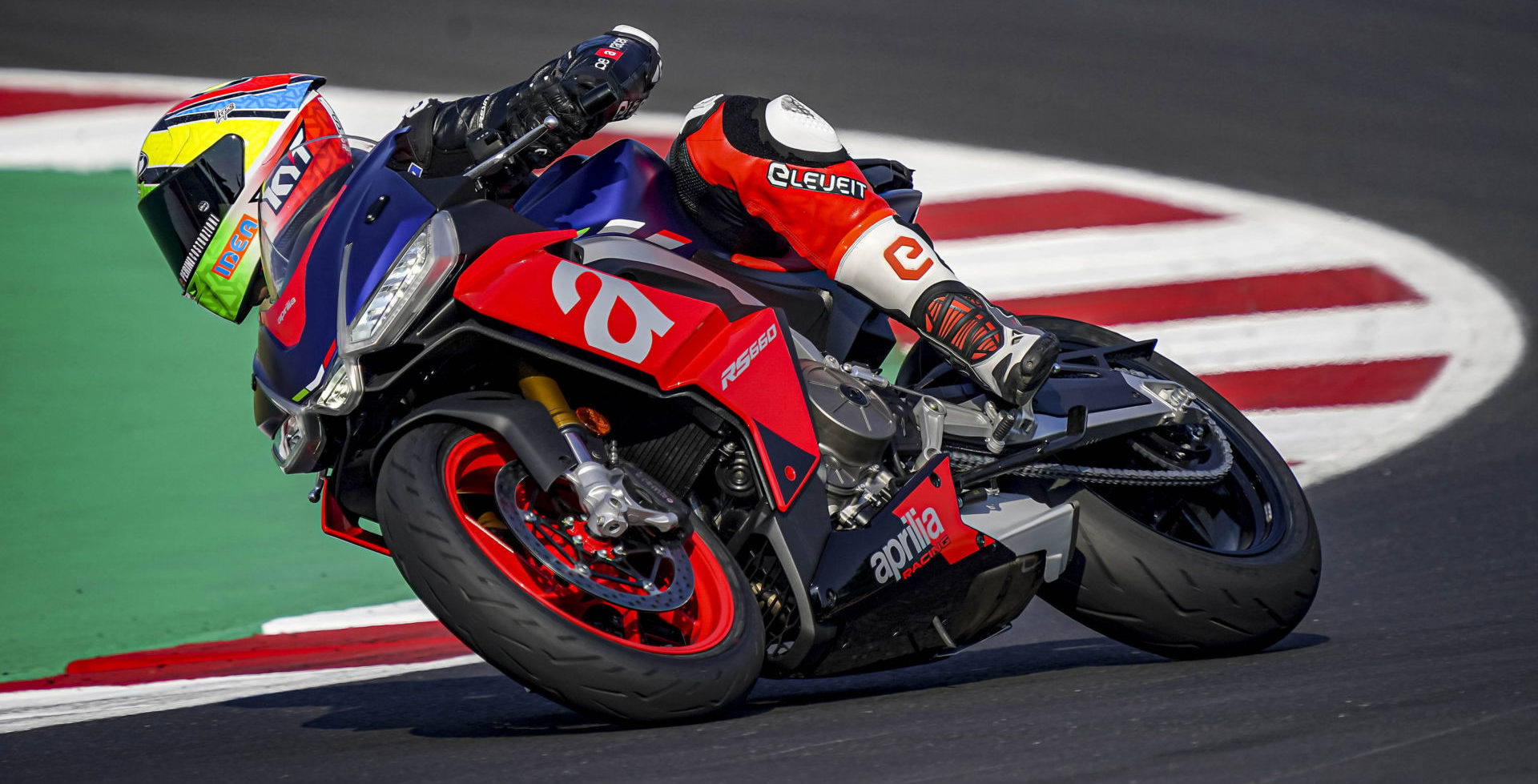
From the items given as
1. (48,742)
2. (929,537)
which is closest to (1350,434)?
(929,537)

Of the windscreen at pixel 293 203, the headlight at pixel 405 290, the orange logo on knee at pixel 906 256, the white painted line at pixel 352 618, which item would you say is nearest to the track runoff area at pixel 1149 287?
the white painted line at pixel 352 618

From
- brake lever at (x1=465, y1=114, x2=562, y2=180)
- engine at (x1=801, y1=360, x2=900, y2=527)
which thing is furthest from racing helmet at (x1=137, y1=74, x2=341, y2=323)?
engine at (x1=801, y1=360, x2=900, y2=527)

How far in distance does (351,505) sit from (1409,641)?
2496 millimetres

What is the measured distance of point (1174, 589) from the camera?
375 centimetres

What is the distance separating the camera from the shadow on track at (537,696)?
349cm

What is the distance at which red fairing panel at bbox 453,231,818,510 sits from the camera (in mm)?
3053

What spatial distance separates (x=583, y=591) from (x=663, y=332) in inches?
21.9

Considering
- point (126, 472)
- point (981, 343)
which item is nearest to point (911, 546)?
point (981, 343)

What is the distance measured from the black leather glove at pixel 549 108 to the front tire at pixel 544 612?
2.38ft

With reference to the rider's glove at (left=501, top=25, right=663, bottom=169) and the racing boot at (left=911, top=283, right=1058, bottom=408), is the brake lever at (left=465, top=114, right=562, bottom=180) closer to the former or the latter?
the rider's glove at (left=501, top=25, right=663, bottom=169)

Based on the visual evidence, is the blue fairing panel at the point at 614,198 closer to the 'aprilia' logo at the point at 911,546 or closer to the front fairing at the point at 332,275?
the front fairing at the point at 332,275

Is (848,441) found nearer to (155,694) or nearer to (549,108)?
(549,108)

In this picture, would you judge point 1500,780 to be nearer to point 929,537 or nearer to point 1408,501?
point 929,537

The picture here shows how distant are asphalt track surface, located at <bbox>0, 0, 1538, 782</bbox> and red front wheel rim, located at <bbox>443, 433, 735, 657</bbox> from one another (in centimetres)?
19
